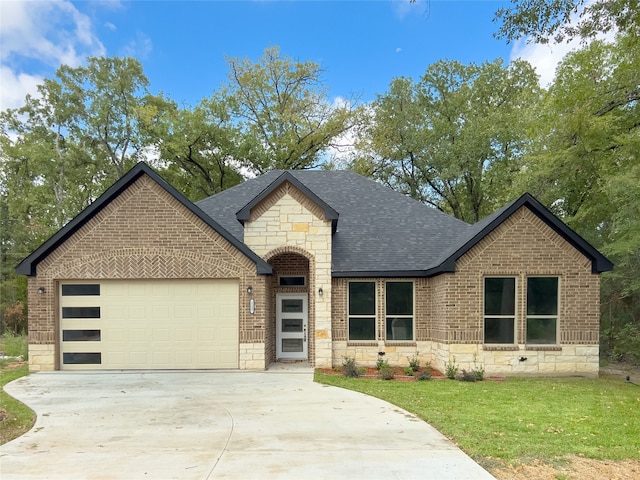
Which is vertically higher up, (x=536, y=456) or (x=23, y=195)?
(x=23, y=195)

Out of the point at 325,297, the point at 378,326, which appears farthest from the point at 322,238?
the point at 378,326

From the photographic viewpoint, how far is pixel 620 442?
6.28 m

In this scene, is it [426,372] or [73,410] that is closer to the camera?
[73,410]

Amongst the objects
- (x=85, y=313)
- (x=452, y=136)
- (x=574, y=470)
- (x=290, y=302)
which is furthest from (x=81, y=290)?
(x=452, y=136)

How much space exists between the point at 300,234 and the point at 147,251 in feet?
14.3

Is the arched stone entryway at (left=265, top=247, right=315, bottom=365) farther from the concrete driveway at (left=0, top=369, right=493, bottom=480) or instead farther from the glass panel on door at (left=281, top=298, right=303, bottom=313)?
the concrete driveway at (left=0, top=369, right=493, bottom=480)

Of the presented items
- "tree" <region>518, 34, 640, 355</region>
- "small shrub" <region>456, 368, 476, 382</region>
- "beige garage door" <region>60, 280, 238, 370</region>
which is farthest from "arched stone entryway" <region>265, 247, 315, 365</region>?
"tree" <region>518, 34, 640, 355</region>

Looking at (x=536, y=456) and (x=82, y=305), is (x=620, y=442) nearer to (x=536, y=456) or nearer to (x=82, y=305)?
(x=536, y=456)

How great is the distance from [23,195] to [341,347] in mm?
30790

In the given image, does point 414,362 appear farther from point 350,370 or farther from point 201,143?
point 201,143

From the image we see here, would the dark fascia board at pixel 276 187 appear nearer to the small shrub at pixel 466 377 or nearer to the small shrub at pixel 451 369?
the small shrub at pixel 451 369

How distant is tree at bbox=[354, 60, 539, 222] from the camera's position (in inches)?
1065

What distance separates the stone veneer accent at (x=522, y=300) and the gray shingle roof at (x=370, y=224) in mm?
1456

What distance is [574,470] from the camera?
5242mm
